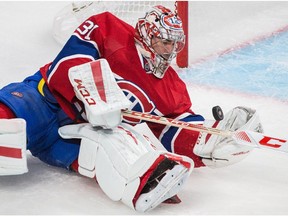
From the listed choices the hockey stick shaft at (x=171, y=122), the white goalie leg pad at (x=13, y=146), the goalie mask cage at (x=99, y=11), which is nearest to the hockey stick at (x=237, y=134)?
the hockey stick shaft at (x=171, y=122)

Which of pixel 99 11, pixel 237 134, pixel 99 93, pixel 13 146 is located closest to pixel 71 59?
pixel 99 93

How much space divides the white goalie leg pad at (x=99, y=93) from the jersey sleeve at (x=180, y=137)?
32 centimetres

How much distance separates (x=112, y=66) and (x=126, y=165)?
371 millimetres

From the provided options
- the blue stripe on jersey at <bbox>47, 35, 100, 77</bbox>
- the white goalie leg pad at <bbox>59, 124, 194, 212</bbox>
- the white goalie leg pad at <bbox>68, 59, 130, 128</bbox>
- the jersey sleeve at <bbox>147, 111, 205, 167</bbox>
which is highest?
the blue stripe on jersey at <bbox>47, 35, 100, 77</bbox>

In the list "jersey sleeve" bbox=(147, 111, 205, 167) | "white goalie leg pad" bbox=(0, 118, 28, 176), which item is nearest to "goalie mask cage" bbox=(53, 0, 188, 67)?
"jersey sleeve" bbox=(147, 111, 205, 167)

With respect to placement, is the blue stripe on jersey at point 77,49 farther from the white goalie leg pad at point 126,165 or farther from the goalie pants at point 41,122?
the white goalie leg pad at point 126,165

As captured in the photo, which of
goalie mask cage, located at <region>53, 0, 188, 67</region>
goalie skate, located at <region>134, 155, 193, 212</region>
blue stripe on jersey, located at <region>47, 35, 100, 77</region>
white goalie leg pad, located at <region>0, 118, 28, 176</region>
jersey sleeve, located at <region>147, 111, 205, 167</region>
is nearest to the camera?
goalie skate, located at <region>134, 155, 193, 212</region>

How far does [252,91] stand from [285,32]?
0.72m

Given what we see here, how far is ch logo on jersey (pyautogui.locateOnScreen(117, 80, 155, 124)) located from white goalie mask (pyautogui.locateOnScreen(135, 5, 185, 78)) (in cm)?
8

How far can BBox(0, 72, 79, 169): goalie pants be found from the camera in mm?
2680

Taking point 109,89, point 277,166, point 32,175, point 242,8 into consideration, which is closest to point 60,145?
point 32,175

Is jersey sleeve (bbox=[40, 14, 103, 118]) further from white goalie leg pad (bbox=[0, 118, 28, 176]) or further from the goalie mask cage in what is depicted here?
the goalie mask cage

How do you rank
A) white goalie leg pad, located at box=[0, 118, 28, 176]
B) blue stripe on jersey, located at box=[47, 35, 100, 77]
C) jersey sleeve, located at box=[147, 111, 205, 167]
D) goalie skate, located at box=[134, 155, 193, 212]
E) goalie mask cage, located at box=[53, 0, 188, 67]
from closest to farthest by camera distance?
1. goalie skate, located at box=[134, 155, 193, 212]
2. white goalie leg pad, located at box=[0, 118, 28, 176]
3. blue stripe on jersey, located at box=[47, 35, 100, 77]
4. jersey sleeve, located at box=[147, 111, 205, 167]
5. goalie mask cage, located at box=[53, 0, 188, 67]

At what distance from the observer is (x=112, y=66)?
2697 millimetres
